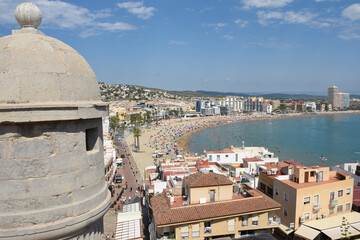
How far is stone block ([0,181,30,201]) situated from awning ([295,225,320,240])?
16973mm

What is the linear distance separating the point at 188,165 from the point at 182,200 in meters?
8.82

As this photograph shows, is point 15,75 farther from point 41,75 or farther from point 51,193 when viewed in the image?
point 51,193

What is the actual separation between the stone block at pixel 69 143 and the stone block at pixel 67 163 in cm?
6

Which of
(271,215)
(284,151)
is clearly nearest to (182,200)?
(271,215)

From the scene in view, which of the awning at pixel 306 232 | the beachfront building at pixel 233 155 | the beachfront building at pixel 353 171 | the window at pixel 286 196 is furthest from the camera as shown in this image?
the beachfront building at pixel 233 155

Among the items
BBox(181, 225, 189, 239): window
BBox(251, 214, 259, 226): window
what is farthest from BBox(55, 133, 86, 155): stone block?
BBox(251, 214, 259, 226): window

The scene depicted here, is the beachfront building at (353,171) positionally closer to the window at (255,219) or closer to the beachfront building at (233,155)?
the beachfront building at (233,155)

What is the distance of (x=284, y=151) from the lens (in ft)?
186

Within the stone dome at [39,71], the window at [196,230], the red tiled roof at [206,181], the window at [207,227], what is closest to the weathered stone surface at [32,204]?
the stone dome at [39,71]

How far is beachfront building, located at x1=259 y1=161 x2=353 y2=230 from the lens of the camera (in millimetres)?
16875

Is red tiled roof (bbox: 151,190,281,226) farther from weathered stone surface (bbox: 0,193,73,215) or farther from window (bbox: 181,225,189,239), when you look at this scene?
weathered stone surface (bbox: 0,193,73,215)

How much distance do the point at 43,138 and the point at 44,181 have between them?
45 cm

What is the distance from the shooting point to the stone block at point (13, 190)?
2609 millimetres

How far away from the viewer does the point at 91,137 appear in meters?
3.26
